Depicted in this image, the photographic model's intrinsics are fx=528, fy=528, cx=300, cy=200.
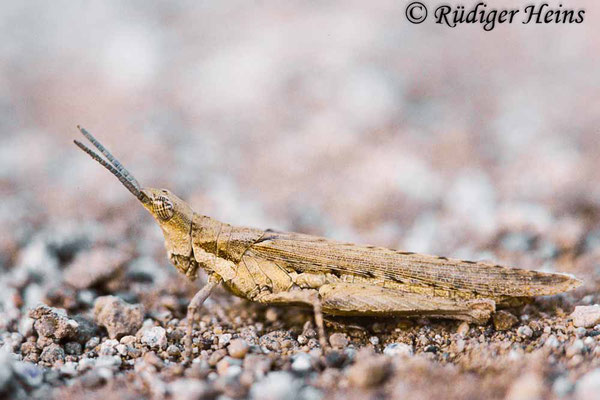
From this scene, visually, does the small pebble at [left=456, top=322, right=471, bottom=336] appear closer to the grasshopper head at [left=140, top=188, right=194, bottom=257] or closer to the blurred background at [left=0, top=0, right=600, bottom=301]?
the blurred background at [left=0, top=0, right=600, bottom=301]

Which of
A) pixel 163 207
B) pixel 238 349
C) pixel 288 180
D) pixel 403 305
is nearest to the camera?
pixel 238 349

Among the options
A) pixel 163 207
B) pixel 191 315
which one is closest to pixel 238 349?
pixel 191 315

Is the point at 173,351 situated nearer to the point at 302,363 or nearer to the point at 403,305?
the point at 302,363

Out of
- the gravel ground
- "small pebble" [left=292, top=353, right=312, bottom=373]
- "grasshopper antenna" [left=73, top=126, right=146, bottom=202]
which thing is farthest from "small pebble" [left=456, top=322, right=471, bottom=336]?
"grasshopper antenna" [left=73, top=126, right=146, bottom=202]

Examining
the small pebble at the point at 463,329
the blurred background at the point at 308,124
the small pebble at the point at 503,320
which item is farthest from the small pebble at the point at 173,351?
the small pebble at the point at 503,320

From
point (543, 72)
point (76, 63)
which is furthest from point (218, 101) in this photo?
point (543, 72)

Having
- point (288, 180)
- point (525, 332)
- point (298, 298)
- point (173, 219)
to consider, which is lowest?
point (298, 298)

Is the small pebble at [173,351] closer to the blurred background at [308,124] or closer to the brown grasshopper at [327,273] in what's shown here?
the brown grasshopper at [327,273]
